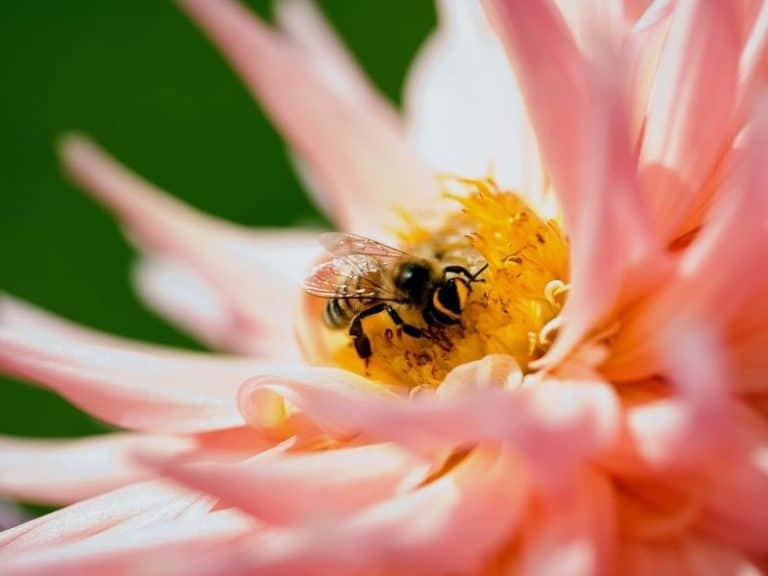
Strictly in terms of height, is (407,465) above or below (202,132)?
below

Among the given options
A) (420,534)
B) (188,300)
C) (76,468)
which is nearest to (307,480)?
(420,534)

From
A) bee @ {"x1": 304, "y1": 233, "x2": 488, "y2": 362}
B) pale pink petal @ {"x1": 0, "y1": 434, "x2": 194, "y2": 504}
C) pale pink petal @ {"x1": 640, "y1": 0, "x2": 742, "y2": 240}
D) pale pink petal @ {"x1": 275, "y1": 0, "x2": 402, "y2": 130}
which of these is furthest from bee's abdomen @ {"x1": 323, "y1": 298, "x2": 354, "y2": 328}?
pale pink petal @ {"x1": 275, "y1": 0, "x2": 402, "y2": 130}

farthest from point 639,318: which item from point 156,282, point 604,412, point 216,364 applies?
point 156,282

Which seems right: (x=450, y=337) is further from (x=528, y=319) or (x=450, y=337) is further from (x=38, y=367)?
(x=38, y=367)

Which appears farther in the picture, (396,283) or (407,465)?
(396,283)

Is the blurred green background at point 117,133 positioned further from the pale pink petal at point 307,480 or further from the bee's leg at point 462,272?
the pale pink petal at point 307,480

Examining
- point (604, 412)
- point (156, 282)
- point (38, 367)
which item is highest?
point (156, 282)

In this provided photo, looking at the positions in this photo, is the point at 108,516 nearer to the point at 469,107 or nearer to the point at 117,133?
the point at 469,107

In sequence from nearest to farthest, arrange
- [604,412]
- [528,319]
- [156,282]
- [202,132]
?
1. [604,412]
2. [528,319]
3. [156,282]
4. [202,132]
